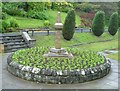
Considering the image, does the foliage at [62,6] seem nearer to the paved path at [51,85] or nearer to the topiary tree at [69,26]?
the topiary tree at [69,26]

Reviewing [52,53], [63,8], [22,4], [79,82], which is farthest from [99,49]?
[63,8]

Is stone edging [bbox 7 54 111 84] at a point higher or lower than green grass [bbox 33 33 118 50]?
lower

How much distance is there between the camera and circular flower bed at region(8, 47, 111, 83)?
30.3ft

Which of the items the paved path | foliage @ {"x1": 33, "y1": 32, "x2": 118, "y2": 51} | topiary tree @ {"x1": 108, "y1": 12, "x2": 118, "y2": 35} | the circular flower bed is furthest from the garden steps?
topiary tree @ {"x1": 108, "y1": 12, "x2": 118, "y2": 35}

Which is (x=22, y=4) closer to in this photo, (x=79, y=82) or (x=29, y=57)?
(x=29, y=57)

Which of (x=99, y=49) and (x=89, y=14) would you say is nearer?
(x=99, y=49)

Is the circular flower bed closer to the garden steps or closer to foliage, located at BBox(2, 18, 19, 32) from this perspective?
the garden steps

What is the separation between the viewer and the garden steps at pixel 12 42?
48.0 feet

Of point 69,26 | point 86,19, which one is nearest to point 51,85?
point 69,26

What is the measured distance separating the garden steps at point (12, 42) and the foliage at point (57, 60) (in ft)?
9.27

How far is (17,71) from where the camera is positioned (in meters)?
9.77

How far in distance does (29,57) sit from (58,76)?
2.26 m

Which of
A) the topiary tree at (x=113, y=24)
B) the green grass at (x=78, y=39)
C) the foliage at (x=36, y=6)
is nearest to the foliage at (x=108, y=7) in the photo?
the foliage at (x=36, y=6)

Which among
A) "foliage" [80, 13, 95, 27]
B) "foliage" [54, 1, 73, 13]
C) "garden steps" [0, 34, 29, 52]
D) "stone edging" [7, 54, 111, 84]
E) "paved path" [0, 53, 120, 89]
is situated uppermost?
"foliage" [54, 1, 73, 13]
